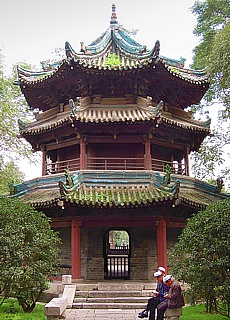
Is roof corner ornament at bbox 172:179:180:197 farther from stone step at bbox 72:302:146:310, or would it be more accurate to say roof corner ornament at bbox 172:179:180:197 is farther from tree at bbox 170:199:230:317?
stone step at bbox 72:302:146:310

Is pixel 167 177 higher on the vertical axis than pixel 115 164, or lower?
lower

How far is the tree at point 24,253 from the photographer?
812 centimetres

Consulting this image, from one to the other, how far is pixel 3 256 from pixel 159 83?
7.91 metres

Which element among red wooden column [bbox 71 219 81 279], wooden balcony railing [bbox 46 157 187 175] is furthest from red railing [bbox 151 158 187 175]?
red wooden column [bbox 71 219 81 279]

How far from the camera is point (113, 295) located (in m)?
9.83

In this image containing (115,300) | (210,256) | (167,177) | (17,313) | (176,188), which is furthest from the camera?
(167,177)

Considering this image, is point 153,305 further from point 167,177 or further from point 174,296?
point 167,177

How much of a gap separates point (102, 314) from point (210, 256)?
9.35 ft

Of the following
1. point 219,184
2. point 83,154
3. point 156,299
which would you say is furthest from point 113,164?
point 156,299

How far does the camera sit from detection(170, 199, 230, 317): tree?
744 cm

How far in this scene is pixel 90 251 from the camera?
11.8m

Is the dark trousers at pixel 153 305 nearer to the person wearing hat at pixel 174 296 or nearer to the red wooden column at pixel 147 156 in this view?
the person wearing hat at pixel 174 296

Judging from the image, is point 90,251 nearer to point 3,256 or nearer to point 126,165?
point 126,165

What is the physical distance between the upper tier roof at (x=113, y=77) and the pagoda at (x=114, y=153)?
0.04 metres
